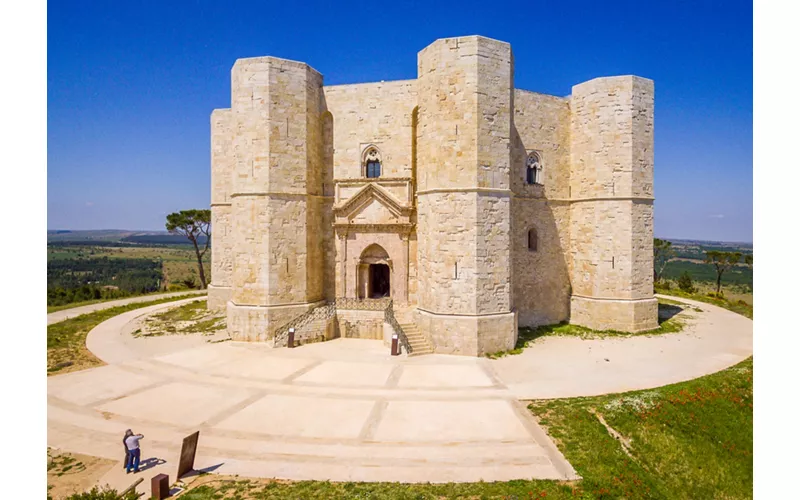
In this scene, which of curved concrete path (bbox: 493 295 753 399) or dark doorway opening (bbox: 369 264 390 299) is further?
dark doorway opening (bbox: 369 264 390 299)

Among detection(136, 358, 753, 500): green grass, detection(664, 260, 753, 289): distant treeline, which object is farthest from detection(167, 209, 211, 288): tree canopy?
detection(664, 260, 753, 289): distant treeline

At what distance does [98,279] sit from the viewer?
5675 cm

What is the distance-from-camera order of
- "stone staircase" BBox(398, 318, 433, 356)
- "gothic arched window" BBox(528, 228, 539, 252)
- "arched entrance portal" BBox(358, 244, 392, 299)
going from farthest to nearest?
"gothic arched window" BBox(528, 228, 539, 252) < "arched entrance portal" BBox(358, 244, 392, 299) < "stone staircase" BBox(398, 318, 433, 356)

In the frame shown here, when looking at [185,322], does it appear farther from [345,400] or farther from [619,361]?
[619,361]

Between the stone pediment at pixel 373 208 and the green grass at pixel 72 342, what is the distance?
468 inches

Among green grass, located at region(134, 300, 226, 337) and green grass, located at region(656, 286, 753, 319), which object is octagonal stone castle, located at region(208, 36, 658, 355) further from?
green grass, located at region(656, 286, 753, 319)

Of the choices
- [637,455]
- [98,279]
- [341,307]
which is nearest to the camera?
[637,455]

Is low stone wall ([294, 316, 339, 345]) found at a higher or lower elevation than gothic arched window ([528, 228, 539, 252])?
lower

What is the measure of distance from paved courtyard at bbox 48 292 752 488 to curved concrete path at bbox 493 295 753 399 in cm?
7

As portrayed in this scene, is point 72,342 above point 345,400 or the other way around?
above

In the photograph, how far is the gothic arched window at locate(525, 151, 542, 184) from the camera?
21562mm

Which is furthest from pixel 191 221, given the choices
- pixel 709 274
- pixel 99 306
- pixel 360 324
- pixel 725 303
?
pixel 709 274

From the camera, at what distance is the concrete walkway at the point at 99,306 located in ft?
81.5

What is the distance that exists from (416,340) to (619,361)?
7.95 metres
